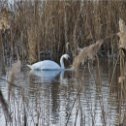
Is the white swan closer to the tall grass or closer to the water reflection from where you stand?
the water reflection

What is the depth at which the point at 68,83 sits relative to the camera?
24.8ft

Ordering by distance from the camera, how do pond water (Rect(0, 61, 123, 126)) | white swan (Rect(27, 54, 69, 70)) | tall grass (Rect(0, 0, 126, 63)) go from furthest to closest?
tall grass (Rect(0, 0, 126, 63)) < white swan (Rect(27, 54, 69, 70)) < pond water (Rect(0, 61, 123, 126))

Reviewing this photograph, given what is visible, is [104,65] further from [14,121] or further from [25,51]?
[14,121]

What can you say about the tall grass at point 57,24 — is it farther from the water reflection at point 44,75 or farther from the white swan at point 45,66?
the water reflection at point 44,75

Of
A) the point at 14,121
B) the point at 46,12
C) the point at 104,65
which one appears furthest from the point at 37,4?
the point at 14,121

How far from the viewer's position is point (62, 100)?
19.6 feet

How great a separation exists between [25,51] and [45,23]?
62 centimetres

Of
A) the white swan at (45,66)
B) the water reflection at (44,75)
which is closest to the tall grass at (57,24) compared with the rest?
the white swan at (45,66)

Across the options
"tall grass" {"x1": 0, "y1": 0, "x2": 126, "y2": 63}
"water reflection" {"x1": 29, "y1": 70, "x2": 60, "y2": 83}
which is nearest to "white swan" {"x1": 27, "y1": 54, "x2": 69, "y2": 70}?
"water reflection" {"x1": 29, "y1": 70, "x2": 60, "y2": 83}

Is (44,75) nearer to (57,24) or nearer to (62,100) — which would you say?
(57,24)

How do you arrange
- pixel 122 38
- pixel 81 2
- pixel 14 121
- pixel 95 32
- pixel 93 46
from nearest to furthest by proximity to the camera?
pixel 93 46 → pixel 122 38 → pixel 14 121 → pixel 95 32 → pixel 81 2

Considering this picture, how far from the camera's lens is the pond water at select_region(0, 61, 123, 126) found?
148 inches

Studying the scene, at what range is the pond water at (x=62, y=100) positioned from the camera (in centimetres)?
376

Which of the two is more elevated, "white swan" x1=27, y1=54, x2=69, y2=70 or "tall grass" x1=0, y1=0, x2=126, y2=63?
"tall grass" x1=0, y1=0, x2=126, y2=63
